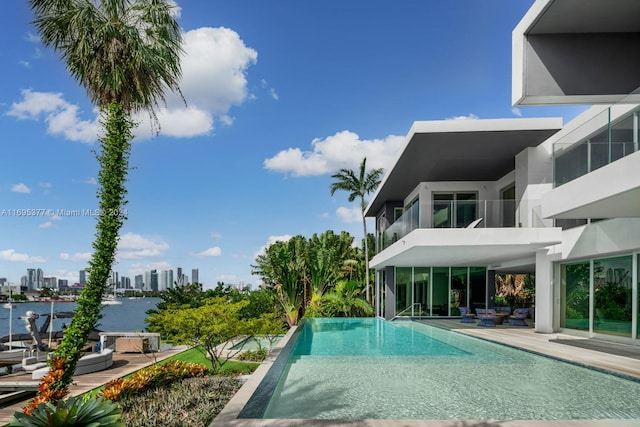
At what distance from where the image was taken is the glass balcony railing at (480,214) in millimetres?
14914

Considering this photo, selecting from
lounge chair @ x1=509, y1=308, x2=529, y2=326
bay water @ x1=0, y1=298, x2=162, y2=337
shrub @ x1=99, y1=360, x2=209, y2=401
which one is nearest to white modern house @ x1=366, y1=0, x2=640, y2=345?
lounge chair @ x1=509, y1=308, x2=529, y2=326

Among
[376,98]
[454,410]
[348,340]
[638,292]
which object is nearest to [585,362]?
[638,292]

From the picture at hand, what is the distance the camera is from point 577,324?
14.0 m

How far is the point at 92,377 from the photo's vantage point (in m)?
11.7

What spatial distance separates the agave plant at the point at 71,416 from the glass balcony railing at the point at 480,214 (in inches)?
487

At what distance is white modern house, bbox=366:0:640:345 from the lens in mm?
6082

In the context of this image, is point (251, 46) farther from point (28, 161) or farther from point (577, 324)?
point (577, 324)

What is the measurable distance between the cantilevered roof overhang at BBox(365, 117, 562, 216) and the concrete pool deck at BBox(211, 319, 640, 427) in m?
6.07

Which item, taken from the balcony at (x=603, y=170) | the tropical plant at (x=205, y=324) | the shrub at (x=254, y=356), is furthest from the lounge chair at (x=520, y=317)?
the tropical plant at (x=205, y=324)

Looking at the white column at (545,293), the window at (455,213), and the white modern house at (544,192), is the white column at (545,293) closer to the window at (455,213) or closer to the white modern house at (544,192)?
the white modern house at (544,192)

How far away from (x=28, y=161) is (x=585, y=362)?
26.3 metres

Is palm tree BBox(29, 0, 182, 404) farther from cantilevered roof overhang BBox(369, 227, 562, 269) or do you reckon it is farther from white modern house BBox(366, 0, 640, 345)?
cantilevered roof overhang BBox(369, 227, 562, 269)

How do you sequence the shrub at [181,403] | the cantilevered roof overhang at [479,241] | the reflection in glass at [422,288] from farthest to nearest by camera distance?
the reflection in glass at [422,288] < the cantilevered roof overhang at [479,241] < the shrub at [181,403]

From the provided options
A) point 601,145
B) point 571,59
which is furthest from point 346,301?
point 571,59
